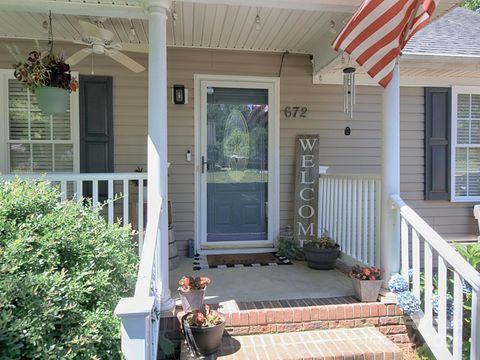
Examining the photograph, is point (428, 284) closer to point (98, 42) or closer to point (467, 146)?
point (467, 146)

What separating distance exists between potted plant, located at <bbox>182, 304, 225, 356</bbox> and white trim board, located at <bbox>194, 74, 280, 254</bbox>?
6.53 feet

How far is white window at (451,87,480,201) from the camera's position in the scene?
16.2ft

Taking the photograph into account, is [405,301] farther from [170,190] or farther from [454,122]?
[454,122]

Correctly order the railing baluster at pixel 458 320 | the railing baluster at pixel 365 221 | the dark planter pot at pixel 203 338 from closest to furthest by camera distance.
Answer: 1. the railing baluster at pixel 458 320
2. the dark planter pot at pixel 203 338
3. the railing baluster at pixel 365 221

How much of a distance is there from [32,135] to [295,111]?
3098 millimetres

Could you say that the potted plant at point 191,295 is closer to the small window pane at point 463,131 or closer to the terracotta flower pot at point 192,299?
the terracotta flower pot at point 192,299

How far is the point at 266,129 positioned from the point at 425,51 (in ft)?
6.51

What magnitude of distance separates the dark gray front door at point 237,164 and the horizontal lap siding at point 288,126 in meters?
0.23

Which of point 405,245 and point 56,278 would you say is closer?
point 56,278

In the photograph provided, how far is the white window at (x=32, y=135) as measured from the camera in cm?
404

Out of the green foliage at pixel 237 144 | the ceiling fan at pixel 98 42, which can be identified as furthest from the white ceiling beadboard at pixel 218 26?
the green foliage at pixel 237 144

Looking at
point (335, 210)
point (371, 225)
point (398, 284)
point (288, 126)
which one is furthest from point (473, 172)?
point (398, 284)

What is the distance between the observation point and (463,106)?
16.3 ft

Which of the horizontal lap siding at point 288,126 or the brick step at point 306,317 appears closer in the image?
the brick step at point 306,317
